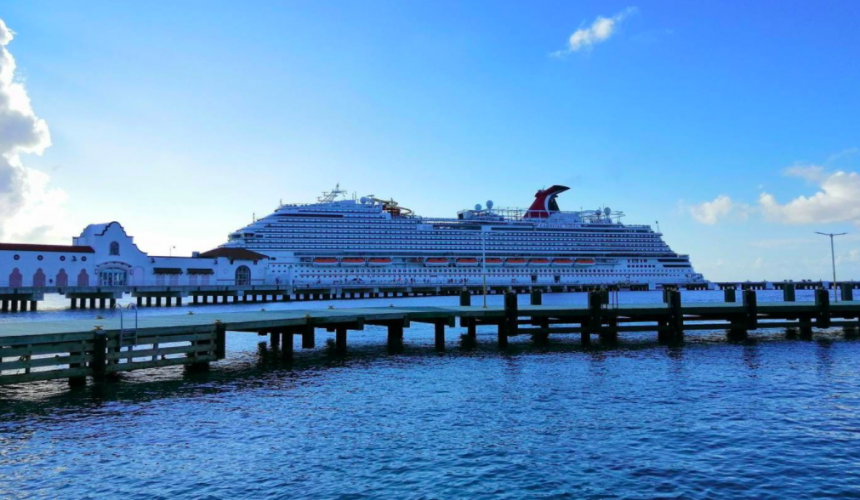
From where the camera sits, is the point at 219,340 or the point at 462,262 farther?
the point at 462,262

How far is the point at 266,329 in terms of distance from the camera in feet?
86.1

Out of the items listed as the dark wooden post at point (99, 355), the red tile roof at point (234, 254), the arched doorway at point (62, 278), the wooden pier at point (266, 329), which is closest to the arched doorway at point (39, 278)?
the arched doorway at point (62, 278)

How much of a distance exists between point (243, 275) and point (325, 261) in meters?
15.5

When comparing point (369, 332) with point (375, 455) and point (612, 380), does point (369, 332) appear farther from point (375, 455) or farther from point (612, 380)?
point (375, 455)

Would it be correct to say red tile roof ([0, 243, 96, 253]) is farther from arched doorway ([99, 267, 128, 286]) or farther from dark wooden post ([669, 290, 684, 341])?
dark wooden post ([669, 290, 684, 341])

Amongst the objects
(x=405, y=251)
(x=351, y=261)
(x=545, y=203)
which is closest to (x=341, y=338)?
(x=351, y=261)

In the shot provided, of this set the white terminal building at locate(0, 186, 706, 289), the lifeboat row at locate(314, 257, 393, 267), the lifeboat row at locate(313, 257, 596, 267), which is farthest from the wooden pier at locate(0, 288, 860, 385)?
the lifeboat row at locate(313, 257, 596, 267)

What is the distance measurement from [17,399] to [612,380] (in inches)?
673

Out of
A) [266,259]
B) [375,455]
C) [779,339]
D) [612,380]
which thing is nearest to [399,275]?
[266,259]

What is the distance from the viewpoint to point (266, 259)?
86.5 metres

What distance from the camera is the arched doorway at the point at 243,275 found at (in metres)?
81.6

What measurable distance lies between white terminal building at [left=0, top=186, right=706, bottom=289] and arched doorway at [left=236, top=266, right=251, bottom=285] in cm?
14

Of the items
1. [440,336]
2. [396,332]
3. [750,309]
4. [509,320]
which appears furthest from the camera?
[750,309]

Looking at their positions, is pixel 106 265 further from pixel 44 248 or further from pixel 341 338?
pixel 341 338
